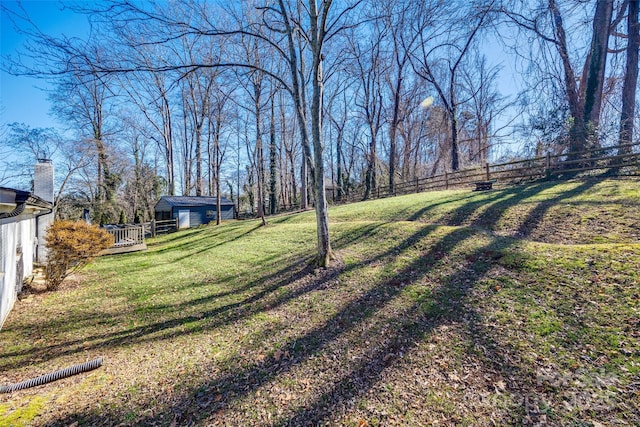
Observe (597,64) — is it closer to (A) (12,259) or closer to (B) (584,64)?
(B) (584,64)

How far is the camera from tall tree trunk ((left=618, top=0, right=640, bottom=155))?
9.47 metres

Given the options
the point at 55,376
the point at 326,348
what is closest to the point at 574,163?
the point at 326,348

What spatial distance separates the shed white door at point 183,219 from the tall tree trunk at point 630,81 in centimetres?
2808

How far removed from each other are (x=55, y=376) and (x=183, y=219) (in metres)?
22.6

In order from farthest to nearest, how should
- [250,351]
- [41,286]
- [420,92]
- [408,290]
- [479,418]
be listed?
1. [420,92]
2. [41,286]
3. [408,290]
4. [250,351]
5. [479,418]

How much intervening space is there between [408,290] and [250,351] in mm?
2979

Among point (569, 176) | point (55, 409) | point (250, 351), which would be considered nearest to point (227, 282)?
point (250, 351)

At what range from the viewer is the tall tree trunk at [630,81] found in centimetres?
947

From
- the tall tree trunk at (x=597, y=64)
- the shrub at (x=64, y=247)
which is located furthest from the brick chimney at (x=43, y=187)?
the tall tree trunk at (x=597, y=64)

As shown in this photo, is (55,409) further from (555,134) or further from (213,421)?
(555,134)

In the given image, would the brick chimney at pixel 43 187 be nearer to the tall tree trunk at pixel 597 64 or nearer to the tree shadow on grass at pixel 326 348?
the tree shadow on grass at pixel 326 348

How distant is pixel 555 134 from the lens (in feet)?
39.0

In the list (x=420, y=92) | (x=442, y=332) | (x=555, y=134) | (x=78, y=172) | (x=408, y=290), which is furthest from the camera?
(x=420, y=92)

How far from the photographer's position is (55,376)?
11.8ft
